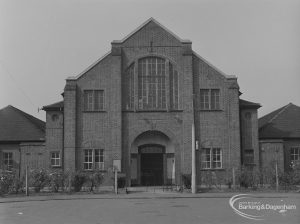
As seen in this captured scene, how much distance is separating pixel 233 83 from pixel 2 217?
25.1 meters

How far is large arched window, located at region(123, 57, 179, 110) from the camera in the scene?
4056 cm

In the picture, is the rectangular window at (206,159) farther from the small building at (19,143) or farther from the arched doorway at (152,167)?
the small building at (19,143)

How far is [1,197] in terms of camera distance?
103 feet

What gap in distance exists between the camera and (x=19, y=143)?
44.1m

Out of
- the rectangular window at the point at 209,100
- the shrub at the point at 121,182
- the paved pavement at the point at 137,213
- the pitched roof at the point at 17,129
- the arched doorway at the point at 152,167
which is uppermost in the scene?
the rectangular window at the point at 209,100

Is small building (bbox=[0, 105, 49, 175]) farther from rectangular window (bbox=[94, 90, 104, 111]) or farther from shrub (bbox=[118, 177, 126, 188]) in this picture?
shrub (bbox=[118, 177, 126, 188])

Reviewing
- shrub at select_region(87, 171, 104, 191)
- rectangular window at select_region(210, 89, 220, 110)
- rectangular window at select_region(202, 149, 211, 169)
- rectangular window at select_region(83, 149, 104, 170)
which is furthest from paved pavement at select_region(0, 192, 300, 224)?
rectangular window at select_region(210, 89, 220, 110)

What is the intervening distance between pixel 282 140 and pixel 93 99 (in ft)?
52.4

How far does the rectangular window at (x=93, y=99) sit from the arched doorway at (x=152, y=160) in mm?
4043

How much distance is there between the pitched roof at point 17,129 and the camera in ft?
146

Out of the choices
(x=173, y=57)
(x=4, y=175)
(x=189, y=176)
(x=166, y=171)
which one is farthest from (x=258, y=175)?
(x=4, y=175)

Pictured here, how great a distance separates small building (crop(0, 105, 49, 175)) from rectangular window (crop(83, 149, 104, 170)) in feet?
11.0

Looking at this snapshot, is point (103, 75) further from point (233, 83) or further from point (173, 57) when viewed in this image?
point (233, 83)

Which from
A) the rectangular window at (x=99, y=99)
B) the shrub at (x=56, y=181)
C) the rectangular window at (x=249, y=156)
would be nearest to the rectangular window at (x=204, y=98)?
the rectangular window at (x=249, y=156)
